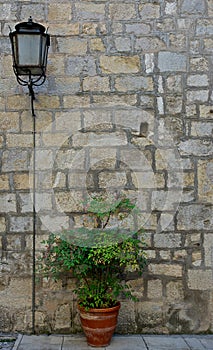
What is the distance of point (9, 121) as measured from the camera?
320cm

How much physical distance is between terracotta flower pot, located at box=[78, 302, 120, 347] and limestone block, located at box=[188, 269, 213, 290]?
26.7 inches

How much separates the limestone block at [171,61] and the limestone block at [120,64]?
194 millimetres

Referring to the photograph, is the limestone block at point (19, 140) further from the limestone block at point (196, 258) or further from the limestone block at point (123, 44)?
the limestone block at point (196, 258)

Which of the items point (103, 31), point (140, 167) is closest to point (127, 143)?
point (140, 167)

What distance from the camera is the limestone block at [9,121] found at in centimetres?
319

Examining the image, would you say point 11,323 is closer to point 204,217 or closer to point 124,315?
point 124,315

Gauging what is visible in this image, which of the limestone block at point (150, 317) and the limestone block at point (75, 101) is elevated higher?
the limestone block at point (75, 101)

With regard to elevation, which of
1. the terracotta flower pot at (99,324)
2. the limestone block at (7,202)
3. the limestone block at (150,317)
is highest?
the limestone block at (7,202)

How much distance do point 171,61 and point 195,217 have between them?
1287mm

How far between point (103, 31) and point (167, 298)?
87.4 inches

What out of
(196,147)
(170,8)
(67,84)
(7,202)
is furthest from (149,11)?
(7,202)

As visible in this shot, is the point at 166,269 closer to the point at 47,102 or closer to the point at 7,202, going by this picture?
the point at 7,202

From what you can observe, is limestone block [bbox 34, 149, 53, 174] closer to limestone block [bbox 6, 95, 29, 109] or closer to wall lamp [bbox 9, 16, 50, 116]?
limestone block [bbox 6, 95, 29, 109]

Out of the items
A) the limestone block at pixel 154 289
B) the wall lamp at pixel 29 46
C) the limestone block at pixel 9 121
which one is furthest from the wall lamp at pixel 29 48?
the limestone block at pixel 154 289
